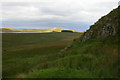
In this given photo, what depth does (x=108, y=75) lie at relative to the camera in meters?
10.8

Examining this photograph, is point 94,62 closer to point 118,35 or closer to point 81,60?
point 81,60

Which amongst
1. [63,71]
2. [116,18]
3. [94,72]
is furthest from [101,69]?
[116,18]

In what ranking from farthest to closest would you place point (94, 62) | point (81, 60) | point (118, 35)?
point (118, 35), point (81, 60), point (94, 62)

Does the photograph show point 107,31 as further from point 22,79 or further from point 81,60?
point 22,79

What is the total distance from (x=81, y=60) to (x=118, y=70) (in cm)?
549

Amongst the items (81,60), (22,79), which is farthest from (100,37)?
(22,79)

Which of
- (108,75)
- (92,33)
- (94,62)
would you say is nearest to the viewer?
(108,75)

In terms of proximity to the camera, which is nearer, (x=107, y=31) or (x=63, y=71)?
(x=63, y=71)

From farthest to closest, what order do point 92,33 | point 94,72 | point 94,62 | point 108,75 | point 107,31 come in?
1. point 92,33
2. point 107,31
3. point 94,62
4. point 94,72
5. point 108,75

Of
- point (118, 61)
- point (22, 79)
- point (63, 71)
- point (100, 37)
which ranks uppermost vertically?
point (100, 37)

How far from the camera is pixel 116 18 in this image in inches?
925

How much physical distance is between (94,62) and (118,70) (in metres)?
3.40

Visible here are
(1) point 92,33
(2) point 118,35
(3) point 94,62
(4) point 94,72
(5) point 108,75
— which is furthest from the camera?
(1) point 92,33

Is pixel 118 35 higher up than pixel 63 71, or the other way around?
pixel 118 35
